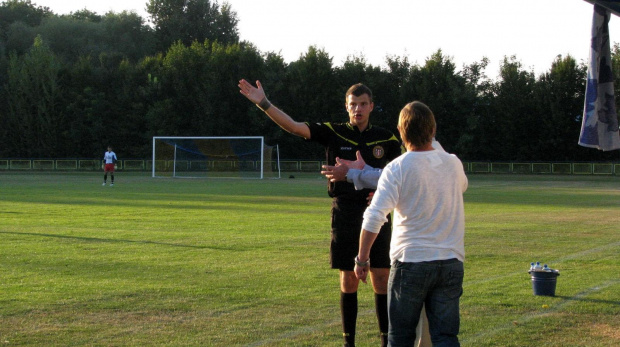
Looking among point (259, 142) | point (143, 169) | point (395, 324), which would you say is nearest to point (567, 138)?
point (259, 142)

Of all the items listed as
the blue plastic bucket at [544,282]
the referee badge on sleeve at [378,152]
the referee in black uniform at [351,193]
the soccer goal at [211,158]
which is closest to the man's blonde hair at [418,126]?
the referee in black uniform at [351,193]

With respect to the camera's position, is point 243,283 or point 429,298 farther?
point 243,283

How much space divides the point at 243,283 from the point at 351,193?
11.6 feet

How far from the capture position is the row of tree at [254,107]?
60.5 m

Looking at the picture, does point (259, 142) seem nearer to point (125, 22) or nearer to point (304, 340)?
point (125, 22)

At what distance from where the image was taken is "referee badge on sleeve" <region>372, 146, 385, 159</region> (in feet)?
20.6

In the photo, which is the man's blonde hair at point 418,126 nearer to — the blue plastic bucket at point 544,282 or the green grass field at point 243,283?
the green grass field at point 243,283

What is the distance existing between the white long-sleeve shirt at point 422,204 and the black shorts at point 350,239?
1.51m

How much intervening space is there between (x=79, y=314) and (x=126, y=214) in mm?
12298

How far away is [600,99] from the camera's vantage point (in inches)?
243

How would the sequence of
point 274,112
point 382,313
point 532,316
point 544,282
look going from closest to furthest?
point 274,112
point 382,313
point 532,316
point 544,282

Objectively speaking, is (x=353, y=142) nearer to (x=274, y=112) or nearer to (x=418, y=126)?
(x=274, y=112)

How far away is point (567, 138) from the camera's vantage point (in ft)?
193

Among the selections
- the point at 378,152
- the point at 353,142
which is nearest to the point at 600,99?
the point at 378,152
